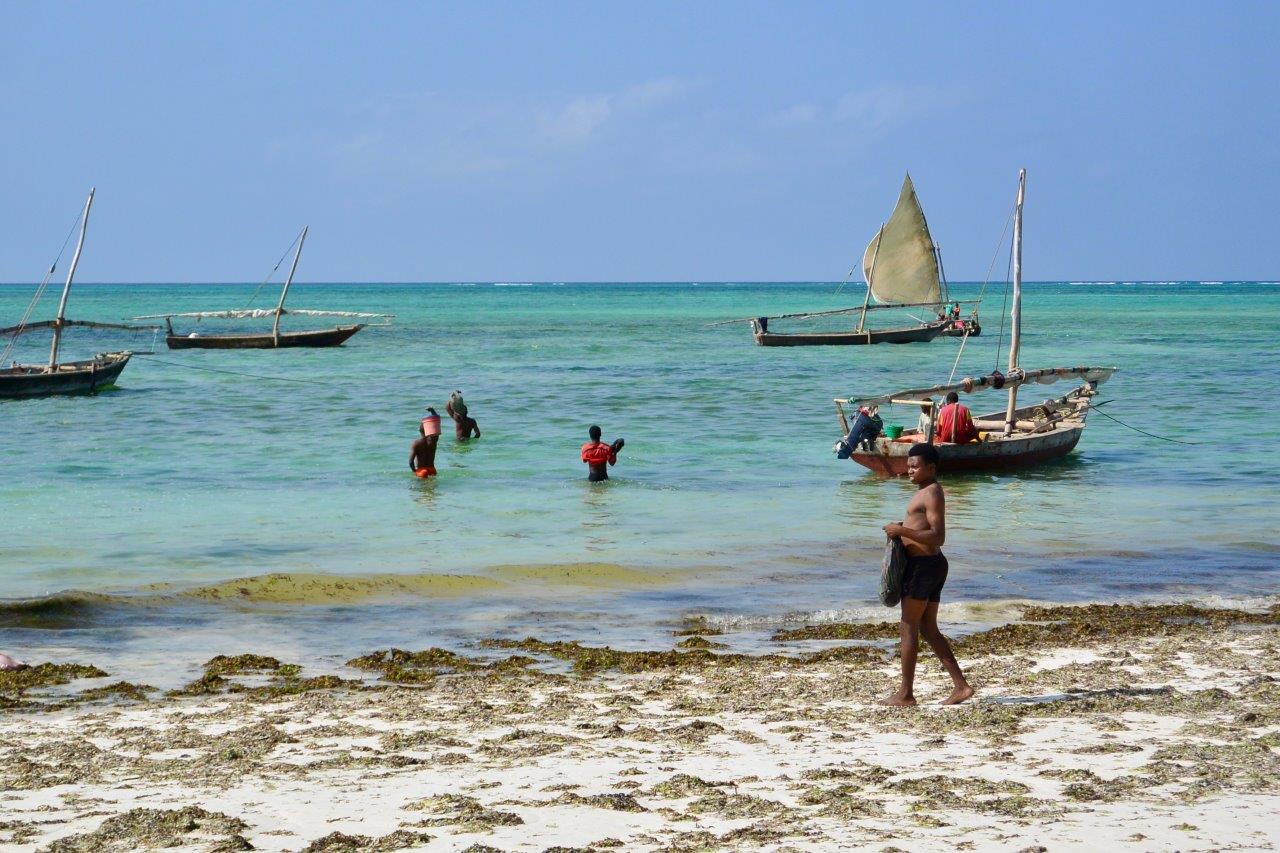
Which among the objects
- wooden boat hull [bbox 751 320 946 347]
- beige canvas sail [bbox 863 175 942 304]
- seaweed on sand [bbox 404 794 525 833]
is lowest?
seaweed on sand [bbox 404 794 525 833]

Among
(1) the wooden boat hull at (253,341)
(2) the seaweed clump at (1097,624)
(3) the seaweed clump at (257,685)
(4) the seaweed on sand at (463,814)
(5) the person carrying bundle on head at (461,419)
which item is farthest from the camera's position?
(1) the wooden boat hull at (253,341)

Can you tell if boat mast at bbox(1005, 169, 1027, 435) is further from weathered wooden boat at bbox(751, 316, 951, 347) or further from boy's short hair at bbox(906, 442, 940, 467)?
weathered wooden boat at bbox(751, 316, 951, 347)

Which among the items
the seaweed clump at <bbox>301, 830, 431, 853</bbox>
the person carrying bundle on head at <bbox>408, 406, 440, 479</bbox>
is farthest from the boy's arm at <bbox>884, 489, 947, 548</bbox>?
the person carrying bundle on head at <bbox>408, 406, 440, 479</bbox>

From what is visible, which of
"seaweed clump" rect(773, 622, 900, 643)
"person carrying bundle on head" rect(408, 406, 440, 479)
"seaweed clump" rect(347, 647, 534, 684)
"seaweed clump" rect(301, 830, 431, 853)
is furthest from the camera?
"person carrying bundle on head" rect(408, 406, 440, 479)

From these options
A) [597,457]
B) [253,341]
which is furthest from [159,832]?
[253,341]

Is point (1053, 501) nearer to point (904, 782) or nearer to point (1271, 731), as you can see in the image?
point (1271, 731)

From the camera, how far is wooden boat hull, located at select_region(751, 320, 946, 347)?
206ft

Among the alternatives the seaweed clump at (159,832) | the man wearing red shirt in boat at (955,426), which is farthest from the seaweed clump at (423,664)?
the man wearing red shirt in boat at (955,426)

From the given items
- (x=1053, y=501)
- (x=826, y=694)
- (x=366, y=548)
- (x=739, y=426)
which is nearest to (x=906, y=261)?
(x=739, y=426)

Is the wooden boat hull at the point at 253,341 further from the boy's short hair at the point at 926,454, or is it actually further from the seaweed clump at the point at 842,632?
the boy's short hair at the point at 926,454

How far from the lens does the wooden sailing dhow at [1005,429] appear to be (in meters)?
21.1

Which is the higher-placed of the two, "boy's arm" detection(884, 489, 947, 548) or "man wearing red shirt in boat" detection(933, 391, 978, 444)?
"boy's arm" detection(884, 489, 947, 548)

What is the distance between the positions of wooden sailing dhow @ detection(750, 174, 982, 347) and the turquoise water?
21568 mm

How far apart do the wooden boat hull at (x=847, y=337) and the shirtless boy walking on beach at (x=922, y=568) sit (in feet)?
178
